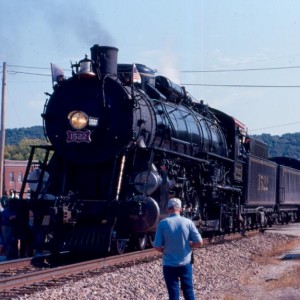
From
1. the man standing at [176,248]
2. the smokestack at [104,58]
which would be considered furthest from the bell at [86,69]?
the man standing at [176,248]

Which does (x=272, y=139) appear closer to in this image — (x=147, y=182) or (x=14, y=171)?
(x=14, y=171)

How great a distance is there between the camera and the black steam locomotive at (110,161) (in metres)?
12.9

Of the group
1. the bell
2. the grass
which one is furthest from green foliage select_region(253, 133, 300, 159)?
the bell

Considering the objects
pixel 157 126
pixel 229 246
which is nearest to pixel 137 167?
pixel 157 126

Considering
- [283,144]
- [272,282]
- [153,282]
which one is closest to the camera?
[153,282]

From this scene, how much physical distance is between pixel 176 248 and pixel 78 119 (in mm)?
6653

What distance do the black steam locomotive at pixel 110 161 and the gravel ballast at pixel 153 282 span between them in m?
1.37

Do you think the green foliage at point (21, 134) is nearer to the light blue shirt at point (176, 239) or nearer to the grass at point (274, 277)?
the grass at point (274, 277)

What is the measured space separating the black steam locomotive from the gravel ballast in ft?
4.48

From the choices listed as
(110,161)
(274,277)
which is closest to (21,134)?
(110,161)

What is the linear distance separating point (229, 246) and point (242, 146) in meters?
6.05

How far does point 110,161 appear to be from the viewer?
13.8 meters

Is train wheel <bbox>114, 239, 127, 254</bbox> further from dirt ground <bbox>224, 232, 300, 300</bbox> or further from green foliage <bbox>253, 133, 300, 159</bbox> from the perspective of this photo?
green foliage <bbox>253, 133, 300, 159</bbox>

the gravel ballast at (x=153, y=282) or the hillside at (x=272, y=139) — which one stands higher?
the hillside at (x=272, y=139)
